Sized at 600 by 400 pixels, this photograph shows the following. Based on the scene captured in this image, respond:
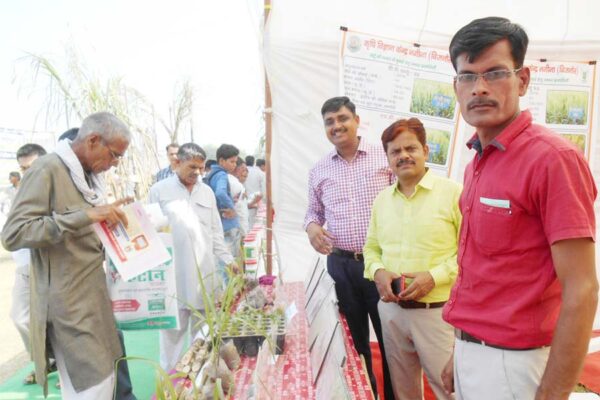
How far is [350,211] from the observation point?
7.00 feet

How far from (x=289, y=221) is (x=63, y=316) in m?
1.79

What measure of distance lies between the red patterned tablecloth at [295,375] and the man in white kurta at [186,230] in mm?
1251

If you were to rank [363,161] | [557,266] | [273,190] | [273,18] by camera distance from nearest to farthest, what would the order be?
[557,266] < [363,161] < [273,18] < [273,190]

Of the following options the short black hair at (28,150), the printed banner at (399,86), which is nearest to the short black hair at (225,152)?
the short black hair at (28,150)

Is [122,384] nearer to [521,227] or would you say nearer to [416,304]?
[416,304]

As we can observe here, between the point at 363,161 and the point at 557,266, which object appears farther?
the point at 363,161

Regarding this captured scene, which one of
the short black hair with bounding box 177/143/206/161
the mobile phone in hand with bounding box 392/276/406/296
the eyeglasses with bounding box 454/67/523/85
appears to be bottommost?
the mobile phone in hand with bounding box 392/276/406/296

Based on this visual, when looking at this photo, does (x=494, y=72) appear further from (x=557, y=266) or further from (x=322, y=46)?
(x=322, y=46)

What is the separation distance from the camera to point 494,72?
98 cm

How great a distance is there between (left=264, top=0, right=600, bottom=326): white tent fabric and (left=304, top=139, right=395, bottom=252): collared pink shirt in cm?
80

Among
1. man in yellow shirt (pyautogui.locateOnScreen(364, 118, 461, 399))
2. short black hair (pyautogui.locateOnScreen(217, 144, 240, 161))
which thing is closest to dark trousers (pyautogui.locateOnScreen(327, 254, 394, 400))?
man in yellow shirt (pyautogui.locateOnScreen(364, 118, 461, 399))

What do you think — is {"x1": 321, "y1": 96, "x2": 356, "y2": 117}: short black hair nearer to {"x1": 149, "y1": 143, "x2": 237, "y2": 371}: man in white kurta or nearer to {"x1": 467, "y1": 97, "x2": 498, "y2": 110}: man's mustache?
{"x1": 149, "y1": 143, "x2": 237, "y2": 371}: man in white kurta

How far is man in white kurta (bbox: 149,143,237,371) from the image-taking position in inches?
107

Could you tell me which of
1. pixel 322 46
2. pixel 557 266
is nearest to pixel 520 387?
pixel 557 266
